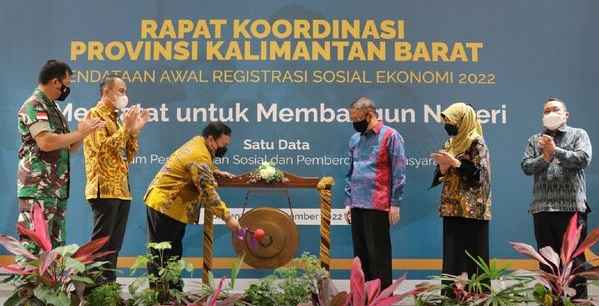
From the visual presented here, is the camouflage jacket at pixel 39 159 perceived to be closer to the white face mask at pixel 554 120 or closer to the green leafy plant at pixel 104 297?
the green leafy plant at pixel 104 297

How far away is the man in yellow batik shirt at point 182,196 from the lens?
130 inches

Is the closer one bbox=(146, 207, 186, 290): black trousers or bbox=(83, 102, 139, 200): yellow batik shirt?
bbox=(83, 102, 139, 200): yellow batik shirt

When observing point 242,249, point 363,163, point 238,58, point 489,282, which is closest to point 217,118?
point 238,58

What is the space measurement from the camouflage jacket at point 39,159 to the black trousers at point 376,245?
1624mm

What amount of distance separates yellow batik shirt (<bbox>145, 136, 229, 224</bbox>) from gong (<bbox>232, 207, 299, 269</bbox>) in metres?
0.60

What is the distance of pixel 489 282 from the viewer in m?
2.22

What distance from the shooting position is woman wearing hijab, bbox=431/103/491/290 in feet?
10.3

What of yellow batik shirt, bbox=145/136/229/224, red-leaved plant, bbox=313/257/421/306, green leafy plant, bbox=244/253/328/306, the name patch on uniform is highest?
the name patch on uniform

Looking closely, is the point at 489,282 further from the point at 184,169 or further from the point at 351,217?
the point at 184,169

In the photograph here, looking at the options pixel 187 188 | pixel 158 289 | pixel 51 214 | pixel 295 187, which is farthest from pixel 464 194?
pixel 51 214

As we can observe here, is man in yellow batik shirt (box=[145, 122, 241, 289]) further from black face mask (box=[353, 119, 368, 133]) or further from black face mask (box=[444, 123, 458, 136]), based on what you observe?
black face mask (box=[444, 123, 458, 136])

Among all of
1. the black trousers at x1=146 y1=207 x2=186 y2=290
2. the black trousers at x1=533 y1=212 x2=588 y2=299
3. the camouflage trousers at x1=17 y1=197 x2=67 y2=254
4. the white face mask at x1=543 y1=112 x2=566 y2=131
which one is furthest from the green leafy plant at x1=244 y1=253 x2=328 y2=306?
the white face mask at x1=543 y1=112 x2=566 y2=131

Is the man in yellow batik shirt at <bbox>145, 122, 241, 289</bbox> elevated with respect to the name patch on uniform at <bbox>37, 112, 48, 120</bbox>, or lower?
lower

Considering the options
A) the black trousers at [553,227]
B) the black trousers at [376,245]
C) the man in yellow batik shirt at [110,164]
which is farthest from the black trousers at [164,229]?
the black trousers at [553,227]
